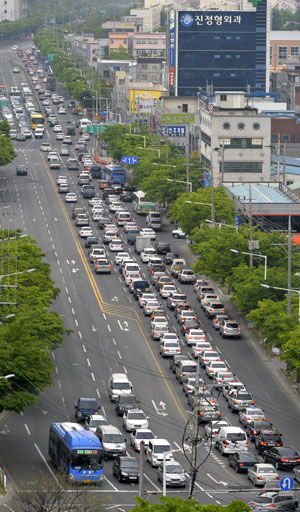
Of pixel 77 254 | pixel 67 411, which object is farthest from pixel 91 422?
pixel 77 254

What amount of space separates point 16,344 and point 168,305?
33096mm

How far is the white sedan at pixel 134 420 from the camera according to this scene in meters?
82.1

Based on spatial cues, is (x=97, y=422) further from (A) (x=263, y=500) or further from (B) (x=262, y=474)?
(A) (x=263, y=500)

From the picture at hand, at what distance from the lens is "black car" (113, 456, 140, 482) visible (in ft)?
237

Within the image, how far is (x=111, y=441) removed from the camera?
254ft

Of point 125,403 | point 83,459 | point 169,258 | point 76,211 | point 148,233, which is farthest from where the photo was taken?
point 76,211

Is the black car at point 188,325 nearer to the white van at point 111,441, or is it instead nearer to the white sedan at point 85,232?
the white van at point 111,441

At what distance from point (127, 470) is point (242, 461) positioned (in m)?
6.71

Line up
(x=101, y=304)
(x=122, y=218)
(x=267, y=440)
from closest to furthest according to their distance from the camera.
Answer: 1. (x=267, y=440)
2. (x=101, y=304)
3. (x=122, y=218)

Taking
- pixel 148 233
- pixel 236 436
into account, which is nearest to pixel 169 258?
pixel 148 233

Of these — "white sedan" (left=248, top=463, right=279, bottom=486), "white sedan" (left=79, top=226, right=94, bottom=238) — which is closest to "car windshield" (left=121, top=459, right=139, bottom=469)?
"white sedan" (left=248, top=463, right=279, bottom=486)

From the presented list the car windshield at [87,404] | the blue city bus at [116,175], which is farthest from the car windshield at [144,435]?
the blue city bus at [116,175]

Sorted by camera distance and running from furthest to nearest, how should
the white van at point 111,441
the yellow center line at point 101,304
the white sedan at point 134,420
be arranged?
1. the yellow center line at point 101,304
2. the white sedan at point 134,420
3. the white van at point 111,441

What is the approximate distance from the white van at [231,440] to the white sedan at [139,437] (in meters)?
3.96
